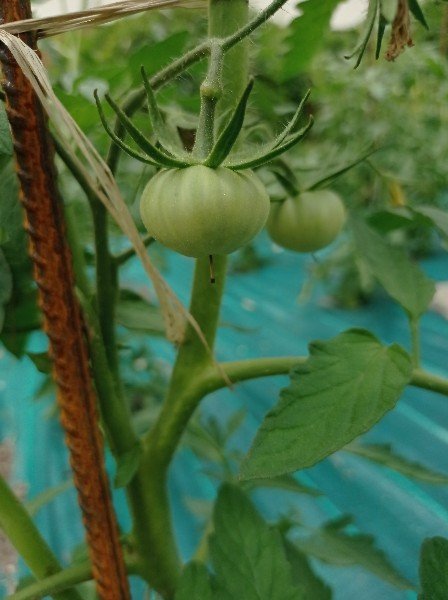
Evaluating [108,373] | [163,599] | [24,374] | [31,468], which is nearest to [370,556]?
[163,599]

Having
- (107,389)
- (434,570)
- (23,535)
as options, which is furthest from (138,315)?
(434,570)

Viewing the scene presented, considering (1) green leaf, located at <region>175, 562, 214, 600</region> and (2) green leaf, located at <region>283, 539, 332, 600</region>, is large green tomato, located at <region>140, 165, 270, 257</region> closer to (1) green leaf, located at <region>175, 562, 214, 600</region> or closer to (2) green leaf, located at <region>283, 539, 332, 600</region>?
(1) green leaf, located at <region>175, 562, 214, 600</region>

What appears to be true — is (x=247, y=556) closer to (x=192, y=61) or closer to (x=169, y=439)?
(x=169, y=439)

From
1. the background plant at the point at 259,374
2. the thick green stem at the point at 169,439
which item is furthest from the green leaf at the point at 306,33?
the thick green stem at the point at 169,439

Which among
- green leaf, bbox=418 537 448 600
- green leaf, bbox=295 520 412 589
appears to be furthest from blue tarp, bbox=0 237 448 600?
green leaf, bbox=418 537 448 600

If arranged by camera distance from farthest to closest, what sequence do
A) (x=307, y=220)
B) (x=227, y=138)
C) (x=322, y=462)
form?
(x=322, y=462) < (x=307, y=220) < (x=227, y=138)

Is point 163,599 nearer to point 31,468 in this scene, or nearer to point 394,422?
point 394,422
